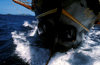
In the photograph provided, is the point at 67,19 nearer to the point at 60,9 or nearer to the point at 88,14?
the point at 60,9

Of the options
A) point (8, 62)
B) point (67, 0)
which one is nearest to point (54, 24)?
point (67, 0)

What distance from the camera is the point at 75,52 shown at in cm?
357

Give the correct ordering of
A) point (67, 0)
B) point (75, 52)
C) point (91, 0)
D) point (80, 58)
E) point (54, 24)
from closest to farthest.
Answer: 1. point (67, 0)
2. point (91, 0)
3. point (54, 24)
4. point (80, 58)
5. point (75, 52)

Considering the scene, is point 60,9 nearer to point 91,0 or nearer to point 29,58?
point 91,0

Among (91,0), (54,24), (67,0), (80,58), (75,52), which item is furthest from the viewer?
(75,52)

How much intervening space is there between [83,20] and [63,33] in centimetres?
88

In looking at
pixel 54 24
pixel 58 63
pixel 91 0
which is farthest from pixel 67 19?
pixel 58 63

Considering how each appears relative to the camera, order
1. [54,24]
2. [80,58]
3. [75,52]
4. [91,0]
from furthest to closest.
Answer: [75,52] → [80,58] → [54,24] → [91,0]

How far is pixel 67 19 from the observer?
9.00ft

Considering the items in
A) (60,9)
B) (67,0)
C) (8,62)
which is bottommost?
(8,62)

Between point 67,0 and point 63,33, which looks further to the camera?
point 63,33

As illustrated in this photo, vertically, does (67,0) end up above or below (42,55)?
above

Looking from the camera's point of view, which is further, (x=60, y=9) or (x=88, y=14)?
(x=88, y=14)

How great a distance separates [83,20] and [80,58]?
1.42 metres
